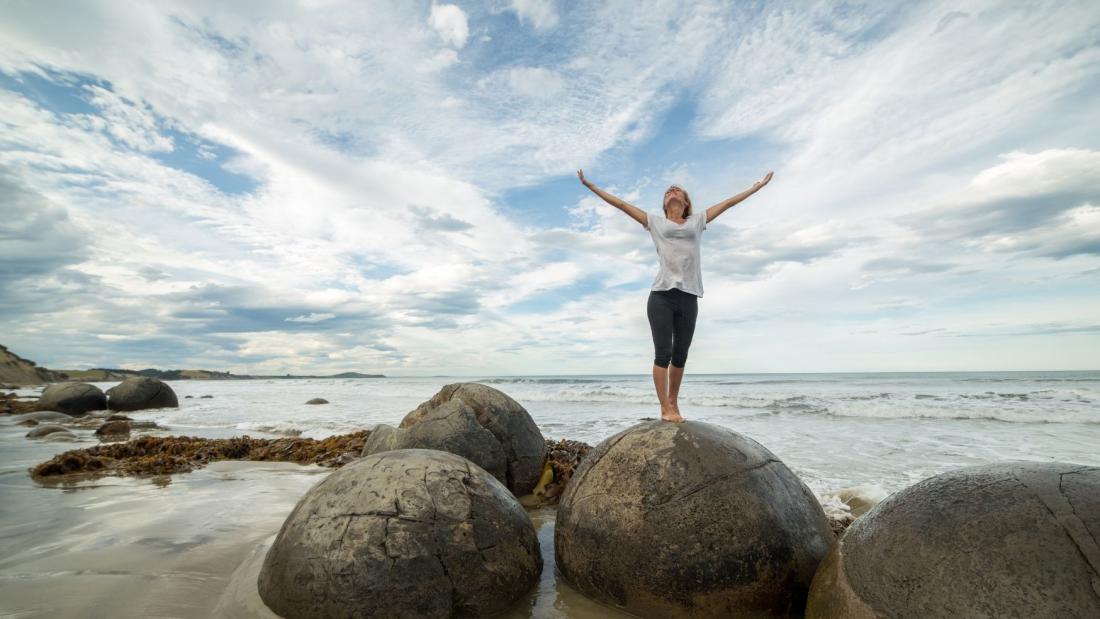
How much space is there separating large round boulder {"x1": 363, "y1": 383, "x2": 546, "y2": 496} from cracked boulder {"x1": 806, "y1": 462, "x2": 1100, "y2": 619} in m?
4.14

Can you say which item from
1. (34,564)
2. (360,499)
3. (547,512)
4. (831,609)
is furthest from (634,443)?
(34,564)

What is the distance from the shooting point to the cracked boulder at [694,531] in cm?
300

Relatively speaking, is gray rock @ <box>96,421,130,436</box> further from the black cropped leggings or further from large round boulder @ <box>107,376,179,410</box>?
the black cropped leggings

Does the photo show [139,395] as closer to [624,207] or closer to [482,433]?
[482,433]

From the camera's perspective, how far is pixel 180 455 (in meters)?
8.95

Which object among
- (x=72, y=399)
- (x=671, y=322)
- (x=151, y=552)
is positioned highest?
(x=671, y=322)

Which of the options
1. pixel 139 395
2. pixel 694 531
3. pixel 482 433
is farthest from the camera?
pixel 139 395

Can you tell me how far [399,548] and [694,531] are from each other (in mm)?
1627

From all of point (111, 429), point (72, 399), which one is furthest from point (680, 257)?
point (72, 399)

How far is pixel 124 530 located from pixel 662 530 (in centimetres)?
467

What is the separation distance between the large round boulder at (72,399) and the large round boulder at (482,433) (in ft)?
61.4

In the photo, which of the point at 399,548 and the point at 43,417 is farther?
the point at 43,417

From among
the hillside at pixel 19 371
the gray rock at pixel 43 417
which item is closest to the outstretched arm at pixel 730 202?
the gray rock at pixel 43 417

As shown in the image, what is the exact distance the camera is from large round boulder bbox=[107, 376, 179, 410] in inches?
785
